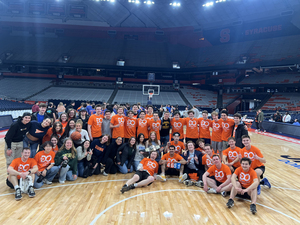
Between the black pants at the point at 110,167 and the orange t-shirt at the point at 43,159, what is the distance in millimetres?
1638

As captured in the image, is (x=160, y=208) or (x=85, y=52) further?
(x=85, y=52)

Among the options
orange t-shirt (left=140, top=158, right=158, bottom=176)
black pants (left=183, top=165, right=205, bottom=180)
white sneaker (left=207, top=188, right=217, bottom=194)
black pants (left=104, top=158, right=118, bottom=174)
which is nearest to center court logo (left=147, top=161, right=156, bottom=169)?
orange t-shirt (left=140, top=158, right=158, bottom=176)

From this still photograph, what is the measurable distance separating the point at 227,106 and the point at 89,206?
29133 mm

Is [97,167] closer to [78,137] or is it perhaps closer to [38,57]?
[78,137]

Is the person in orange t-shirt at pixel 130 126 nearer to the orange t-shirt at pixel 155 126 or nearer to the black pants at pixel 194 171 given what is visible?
the orange t-shirt at pixel 155 126

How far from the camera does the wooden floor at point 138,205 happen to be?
12.9ft

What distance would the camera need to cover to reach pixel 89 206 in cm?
441

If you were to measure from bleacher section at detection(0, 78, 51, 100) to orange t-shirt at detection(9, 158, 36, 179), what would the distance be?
27.5m

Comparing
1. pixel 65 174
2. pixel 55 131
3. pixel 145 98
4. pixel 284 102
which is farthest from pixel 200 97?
pixel 65 174

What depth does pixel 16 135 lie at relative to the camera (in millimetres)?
5395

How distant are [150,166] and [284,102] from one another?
28.4 meters

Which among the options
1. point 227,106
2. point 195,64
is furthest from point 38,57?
point 227,106

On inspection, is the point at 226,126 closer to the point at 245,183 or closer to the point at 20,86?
the point at 245,183

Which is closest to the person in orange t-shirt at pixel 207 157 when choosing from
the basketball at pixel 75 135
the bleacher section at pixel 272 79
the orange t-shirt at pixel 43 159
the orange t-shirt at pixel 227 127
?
the orange t-shirt at pixel 227 127
